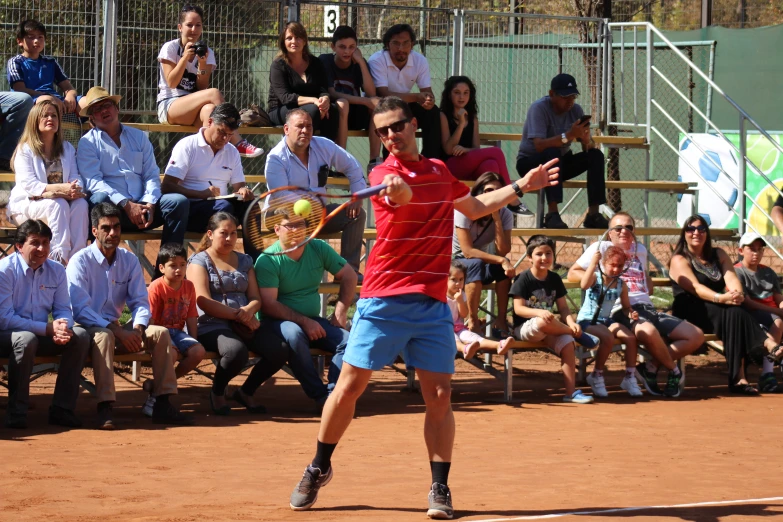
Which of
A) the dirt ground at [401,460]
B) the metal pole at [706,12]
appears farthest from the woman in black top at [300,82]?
the metal pole at [706,12]

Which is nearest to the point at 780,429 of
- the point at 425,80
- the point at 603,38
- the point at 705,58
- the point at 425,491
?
the point at 425,491

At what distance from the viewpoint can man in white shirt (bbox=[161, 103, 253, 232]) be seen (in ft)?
31.8

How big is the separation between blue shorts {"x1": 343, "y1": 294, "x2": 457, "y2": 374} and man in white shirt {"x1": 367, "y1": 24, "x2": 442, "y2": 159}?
589cm

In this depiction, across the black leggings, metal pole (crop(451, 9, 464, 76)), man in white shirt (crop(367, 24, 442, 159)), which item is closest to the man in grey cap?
man in white shirt (crop(367, 24, 442, 159))

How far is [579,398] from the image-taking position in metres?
9.93

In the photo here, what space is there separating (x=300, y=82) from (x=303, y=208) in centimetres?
539

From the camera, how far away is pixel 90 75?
11641 mm

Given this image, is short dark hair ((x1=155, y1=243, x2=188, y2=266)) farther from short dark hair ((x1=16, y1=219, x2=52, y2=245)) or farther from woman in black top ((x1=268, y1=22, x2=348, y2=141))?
woman in black top ((x1=268, y1=22, x2=348, y2=141))

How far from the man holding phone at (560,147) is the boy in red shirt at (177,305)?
4.34m

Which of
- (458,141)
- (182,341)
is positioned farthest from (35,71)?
(458,141)

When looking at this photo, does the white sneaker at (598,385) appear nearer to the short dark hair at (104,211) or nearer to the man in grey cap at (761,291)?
the man in grey cap at (761,291)

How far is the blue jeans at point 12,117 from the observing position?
10055 millimetres

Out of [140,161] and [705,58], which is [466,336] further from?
[705,58]

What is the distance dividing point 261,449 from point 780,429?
13.5 feet
